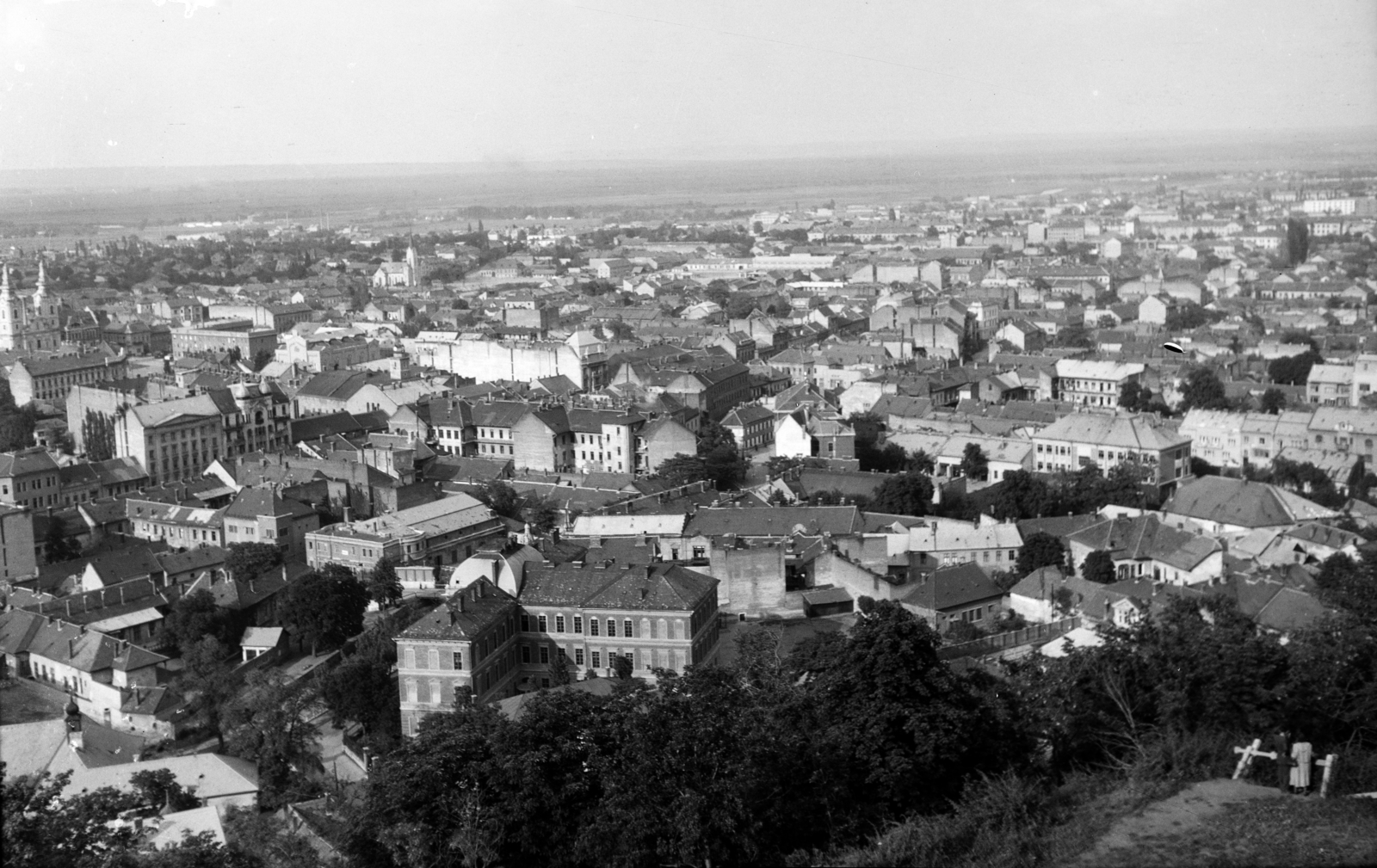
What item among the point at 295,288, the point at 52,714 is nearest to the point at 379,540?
the point at 52,714

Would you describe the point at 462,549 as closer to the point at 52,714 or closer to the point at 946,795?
the point at 52,714

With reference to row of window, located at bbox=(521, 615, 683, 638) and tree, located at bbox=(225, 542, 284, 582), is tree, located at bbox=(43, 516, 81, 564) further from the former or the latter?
row of window, located at bbox=(521, 615, 683, 638)

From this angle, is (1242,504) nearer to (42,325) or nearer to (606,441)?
(606,441)

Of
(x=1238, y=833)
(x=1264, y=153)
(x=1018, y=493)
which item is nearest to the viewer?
(x=1238, y=833)

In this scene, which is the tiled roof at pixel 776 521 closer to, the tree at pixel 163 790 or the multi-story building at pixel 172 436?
the tree at pixel 163 790

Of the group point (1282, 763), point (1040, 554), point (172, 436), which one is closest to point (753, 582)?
point (1040, 554)
